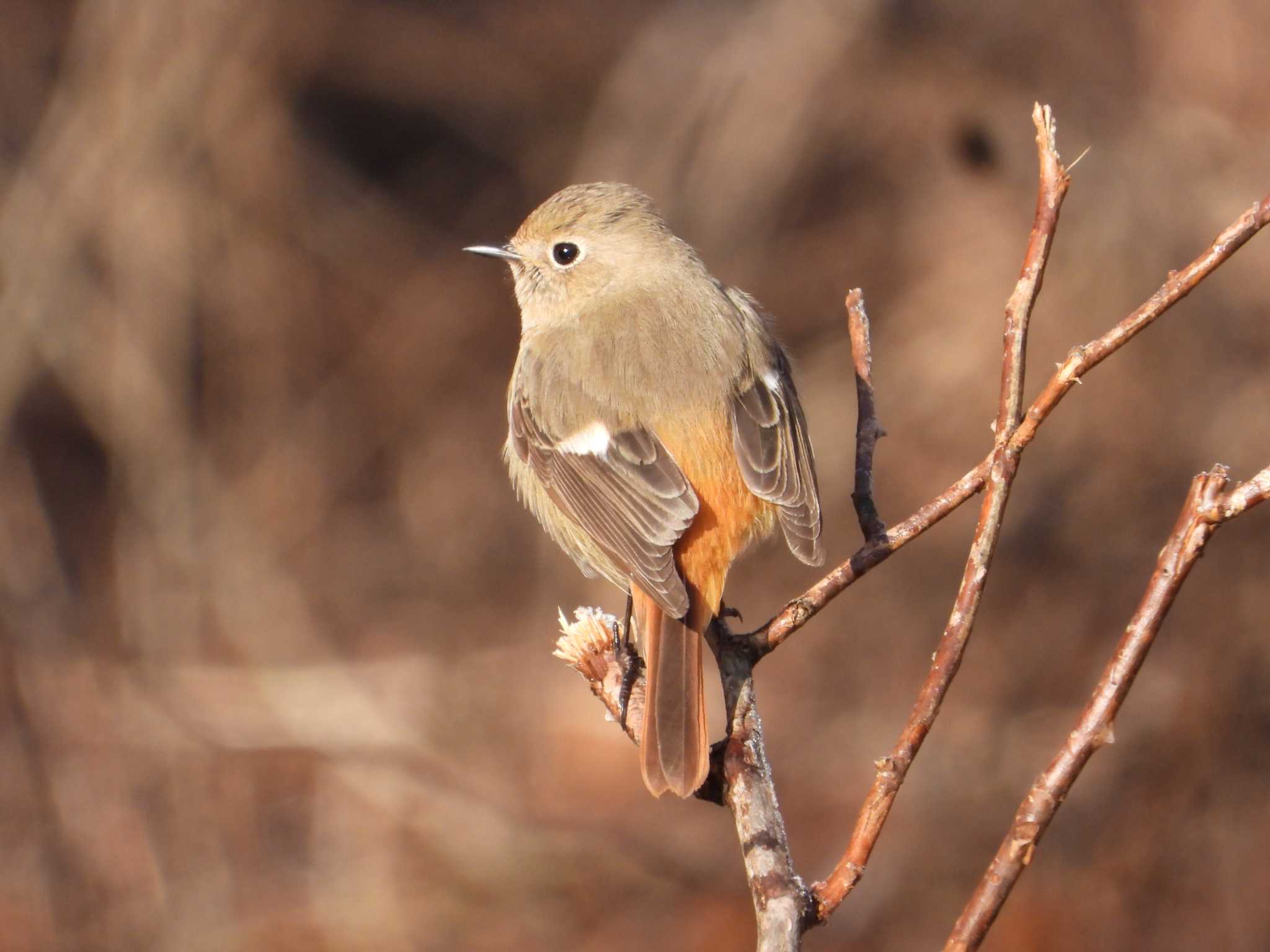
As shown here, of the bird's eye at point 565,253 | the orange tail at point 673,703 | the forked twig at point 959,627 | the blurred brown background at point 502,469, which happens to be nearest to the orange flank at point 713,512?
the orange tail at point 673,703

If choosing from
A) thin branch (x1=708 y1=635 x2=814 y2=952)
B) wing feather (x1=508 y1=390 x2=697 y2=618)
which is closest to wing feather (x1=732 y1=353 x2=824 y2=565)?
wing feather (x1=508 y1=390 x2=697 y2=618)

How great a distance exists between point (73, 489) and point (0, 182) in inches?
74.8

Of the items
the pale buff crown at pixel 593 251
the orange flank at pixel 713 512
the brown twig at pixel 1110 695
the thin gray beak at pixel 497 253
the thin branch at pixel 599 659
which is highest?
the thin gray beak at pixel 497 253

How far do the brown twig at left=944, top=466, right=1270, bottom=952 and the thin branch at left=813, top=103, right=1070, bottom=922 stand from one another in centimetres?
16

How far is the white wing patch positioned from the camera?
3.35 meters

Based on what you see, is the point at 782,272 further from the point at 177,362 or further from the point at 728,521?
the point at 728,521

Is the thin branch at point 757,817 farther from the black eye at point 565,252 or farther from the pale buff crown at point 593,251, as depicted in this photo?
the black eye at point 565,252

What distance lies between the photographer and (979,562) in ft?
6.27

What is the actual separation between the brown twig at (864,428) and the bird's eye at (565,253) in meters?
1.28

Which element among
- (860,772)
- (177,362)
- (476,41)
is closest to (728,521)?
(860,772)

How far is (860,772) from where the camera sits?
6836 millimetres

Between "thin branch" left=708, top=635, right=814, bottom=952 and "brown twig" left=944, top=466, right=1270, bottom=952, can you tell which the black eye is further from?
"brown twig" left=944, top=466, right=1270, bottom=952

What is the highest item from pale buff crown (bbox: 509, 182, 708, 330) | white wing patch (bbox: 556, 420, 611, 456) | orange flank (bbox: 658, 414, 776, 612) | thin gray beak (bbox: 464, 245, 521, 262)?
thin gray beak (bbox: 464, 245, 521, 262)

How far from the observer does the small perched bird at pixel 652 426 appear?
2908mm
